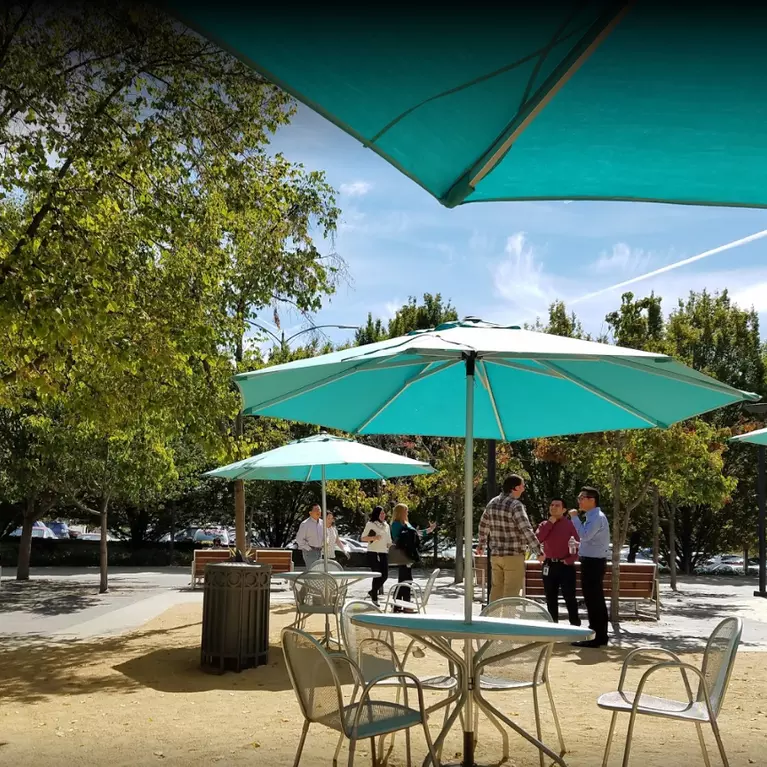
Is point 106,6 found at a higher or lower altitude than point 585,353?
higher

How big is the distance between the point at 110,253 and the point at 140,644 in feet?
15.6

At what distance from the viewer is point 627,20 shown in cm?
297

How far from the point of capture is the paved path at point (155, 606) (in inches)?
489

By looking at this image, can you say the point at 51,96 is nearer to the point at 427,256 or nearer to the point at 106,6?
the point at 106,6

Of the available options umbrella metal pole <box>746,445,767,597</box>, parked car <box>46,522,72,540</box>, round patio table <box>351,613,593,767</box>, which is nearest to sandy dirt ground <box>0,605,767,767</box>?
round patio table <box>351,613,593,767</box>

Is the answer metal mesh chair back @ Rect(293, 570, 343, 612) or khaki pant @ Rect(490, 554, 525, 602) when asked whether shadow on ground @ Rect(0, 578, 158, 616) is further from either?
khaki pant @ Rect(490, 554, 525, 602)

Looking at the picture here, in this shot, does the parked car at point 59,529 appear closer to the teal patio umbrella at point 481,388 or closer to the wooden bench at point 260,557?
the wooden bench at point 260,557

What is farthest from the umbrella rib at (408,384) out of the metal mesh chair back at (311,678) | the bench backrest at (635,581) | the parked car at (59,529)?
the parked car at (59,529)

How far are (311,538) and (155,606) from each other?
10.1 feet

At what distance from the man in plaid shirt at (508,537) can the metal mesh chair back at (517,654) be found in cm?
422

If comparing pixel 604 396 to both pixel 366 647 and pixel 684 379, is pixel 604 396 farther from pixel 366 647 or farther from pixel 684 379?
pixel 366 647

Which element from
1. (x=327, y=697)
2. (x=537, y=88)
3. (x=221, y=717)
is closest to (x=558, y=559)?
(x=221, y=717)

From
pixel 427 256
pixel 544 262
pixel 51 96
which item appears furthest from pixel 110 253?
pixel 427 256

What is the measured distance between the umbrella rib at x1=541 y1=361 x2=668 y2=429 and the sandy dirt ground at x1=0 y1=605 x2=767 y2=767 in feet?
7.41
